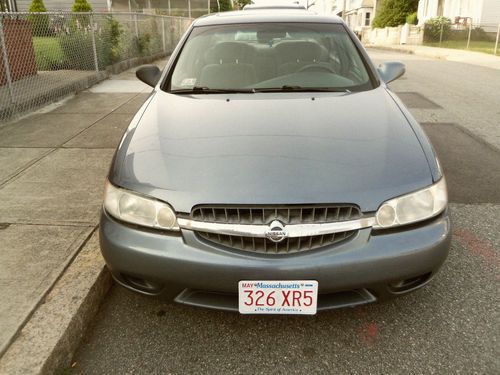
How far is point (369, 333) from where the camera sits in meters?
2.29

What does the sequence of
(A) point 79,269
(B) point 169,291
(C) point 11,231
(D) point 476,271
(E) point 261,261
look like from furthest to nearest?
(C) point 11,231 → (D) point 476,271 → (A) point 79,269 → (B) point 169,291 → (E) point 261,261

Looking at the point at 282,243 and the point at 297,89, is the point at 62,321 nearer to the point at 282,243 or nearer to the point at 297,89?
the point at 282,243

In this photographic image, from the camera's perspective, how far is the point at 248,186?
2.01 m

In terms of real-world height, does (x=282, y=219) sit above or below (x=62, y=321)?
above

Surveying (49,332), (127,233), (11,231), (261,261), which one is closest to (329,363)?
(261,261)

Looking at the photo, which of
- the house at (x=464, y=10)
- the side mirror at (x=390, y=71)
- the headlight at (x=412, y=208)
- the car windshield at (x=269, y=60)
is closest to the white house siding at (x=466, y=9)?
the house at (x=464, y=10)

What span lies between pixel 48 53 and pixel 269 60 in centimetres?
699

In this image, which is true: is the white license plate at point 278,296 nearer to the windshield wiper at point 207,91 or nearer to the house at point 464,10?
the windshield wiper at point 207,91

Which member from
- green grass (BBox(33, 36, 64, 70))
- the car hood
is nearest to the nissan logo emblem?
the car hood

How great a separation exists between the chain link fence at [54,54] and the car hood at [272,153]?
4.42 m

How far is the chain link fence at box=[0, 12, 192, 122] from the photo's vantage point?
6.76 m

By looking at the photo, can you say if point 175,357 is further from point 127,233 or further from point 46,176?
point 46,176

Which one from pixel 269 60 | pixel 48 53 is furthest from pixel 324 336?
pixel 48 53

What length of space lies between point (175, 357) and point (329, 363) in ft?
2.32
